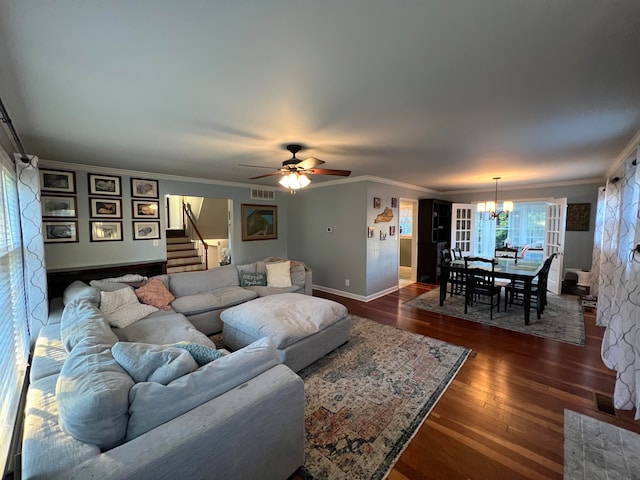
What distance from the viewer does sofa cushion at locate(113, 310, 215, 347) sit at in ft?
8.09

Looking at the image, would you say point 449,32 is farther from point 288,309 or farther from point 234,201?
point 234,201

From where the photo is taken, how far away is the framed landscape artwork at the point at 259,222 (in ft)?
18.8

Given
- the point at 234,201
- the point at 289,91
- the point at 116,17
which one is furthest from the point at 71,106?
the point at 234,201

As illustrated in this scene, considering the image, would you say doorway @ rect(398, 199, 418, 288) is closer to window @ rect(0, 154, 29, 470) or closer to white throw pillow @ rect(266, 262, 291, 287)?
white throw pillow @ rect(266, 262, 291, 287)

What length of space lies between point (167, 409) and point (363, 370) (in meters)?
1.94

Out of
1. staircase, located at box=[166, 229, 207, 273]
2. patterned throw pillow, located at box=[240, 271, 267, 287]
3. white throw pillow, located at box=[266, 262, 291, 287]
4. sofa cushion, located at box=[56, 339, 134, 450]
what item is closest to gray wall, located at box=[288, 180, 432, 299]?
white throw pillow, located at box=[266, 262, 291, 287]

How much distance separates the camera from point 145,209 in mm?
4477

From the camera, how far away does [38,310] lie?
288 centimetres

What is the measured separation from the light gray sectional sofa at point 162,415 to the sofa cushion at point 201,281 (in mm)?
1857

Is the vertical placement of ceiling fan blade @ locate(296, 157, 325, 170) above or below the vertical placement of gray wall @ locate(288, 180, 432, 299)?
above

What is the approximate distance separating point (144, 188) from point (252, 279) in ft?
7.76

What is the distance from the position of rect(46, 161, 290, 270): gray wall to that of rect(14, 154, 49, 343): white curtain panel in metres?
1.14

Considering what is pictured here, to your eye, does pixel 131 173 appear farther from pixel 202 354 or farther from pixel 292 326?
pixel 202 354

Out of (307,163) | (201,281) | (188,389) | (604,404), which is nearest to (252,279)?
(201,281)
